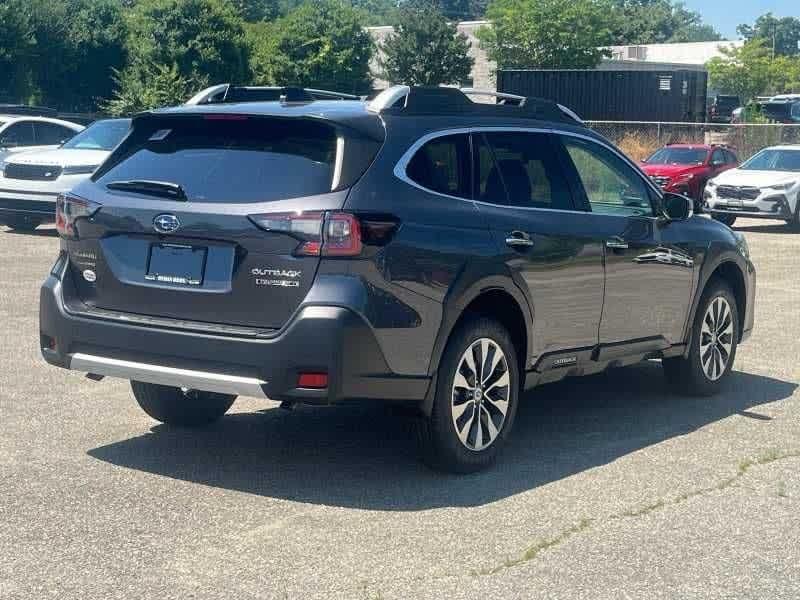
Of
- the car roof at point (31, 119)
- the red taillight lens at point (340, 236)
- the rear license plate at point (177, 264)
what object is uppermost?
the red taillight lens at point (340, 236)

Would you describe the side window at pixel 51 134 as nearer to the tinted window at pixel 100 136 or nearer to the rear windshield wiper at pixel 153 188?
the tinted window at pixel 100 136

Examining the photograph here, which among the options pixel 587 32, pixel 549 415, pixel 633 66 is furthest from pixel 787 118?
pixel 549 415

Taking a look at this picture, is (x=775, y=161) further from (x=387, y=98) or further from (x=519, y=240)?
(x=387, y=98)

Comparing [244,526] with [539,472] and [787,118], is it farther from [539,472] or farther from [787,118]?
[787,118]

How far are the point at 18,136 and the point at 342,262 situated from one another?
17.5 metres

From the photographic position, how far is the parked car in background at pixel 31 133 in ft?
71.3

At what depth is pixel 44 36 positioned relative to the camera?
56.0 m

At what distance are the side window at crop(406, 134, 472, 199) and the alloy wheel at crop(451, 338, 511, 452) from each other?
77 centimetres

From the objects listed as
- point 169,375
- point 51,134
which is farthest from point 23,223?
point 169,375

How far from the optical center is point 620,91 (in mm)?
51781

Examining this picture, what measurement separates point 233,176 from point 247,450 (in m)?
1.59

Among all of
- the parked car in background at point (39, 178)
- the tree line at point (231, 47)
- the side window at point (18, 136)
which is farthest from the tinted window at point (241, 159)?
the tree line at point (231, 47)

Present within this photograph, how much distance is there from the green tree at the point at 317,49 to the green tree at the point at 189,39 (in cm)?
759

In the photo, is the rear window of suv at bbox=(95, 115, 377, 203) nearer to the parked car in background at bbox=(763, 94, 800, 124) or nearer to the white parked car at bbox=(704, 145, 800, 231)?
the white parked car at bbox=(704, 145, 800, 231)
